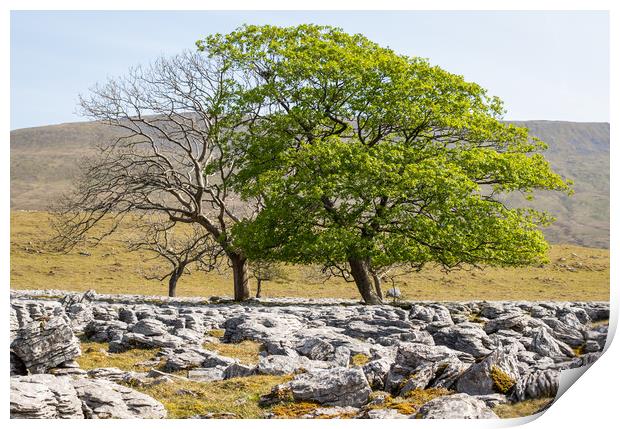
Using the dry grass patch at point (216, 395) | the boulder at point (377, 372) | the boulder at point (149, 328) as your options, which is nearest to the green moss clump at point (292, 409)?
the dry grass patch at point (216, 395)

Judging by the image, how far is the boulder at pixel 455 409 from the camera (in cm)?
1107

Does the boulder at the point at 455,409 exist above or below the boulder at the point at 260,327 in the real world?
below

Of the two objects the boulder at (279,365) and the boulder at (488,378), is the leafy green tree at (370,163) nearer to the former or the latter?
the boulder at (279,365)

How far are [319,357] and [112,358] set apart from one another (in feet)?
17.1

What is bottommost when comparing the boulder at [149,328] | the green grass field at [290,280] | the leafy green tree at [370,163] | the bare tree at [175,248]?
the green grass field at [290,280]

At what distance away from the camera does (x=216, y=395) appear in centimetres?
1344

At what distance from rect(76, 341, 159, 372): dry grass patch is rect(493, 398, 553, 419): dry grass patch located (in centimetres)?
811

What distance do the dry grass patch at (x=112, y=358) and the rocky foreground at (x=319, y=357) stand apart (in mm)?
340

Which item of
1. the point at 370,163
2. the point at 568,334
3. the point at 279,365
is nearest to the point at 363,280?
the point at 370,163

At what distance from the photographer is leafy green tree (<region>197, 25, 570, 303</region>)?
2780cm

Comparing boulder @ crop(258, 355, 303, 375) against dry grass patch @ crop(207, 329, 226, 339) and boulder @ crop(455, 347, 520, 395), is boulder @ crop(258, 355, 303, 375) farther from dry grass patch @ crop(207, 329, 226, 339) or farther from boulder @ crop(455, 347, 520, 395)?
dry grass patch @ crop(207, 329, 226, 339)

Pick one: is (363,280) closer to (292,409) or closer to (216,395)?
(216,395)

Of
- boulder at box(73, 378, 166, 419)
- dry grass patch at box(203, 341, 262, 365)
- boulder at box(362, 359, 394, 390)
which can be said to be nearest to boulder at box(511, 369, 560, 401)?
boulder at box(362, 359, 394, 390)

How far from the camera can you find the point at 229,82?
105ft
